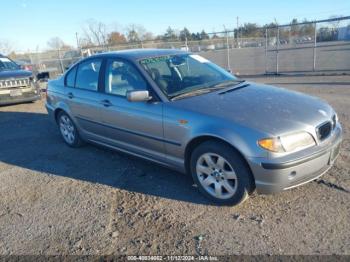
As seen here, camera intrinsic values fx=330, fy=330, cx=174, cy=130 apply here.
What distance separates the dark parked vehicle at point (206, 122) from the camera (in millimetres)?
3160

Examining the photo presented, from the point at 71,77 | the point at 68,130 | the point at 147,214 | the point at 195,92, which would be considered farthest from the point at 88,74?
the point at 147,214

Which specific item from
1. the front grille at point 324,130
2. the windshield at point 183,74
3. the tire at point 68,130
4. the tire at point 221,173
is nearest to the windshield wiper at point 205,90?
the windshield at point 183,74

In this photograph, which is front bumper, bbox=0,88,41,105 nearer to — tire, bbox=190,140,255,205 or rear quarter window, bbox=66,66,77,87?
rear quarter window, bbox=66,66,77,87

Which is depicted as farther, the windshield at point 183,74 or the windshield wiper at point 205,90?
the windshield at point 183,74

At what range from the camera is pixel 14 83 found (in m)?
10.0

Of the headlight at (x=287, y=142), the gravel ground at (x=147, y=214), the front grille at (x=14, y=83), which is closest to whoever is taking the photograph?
the gravel ground at (x=147, y=214)

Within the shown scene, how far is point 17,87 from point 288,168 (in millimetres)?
9261

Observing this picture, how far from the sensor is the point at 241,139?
3.18 m

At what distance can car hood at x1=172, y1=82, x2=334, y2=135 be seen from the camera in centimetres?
323

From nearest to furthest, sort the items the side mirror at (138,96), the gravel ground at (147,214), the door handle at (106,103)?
the gravel ground at (147,214), the side mirror at (138,96), the door handle at (106,103)

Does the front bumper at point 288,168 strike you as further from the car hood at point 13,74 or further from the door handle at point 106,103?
the car hood at point 13,74

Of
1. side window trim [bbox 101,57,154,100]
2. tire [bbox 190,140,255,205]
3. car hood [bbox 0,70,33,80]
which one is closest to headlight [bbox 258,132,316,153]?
tire [bbox 190,140,255,205]

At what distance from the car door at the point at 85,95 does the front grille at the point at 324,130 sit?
291 centimetres

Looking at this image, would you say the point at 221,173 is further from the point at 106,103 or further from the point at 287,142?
the point at 106,103
